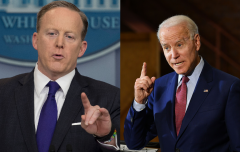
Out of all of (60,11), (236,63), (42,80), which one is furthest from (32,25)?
(236,63)

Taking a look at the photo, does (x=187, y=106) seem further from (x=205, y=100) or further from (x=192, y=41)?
(x=192, y=41)

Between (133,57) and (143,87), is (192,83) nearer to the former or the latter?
(143,87)

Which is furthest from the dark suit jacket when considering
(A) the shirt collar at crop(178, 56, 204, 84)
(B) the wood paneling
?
(B) the wood paneling

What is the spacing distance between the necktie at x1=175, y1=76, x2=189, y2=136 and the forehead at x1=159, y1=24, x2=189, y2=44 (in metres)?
0.28

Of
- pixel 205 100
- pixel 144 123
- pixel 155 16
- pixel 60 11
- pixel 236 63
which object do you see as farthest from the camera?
pixel 155 16

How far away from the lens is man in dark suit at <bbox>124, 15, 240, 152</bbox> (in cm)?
189

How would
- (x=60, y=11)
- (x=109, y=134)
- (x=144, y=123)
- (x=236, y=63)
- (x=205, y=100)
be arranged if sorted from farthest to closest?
(x=236, y=63) < (x=144, y=123) < (x=205, y=100) < (x=60, y=11) < (x=109, y=134)

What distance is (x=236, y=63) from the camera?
18.6 feet

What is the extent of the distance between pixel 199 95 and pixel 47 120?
983mm

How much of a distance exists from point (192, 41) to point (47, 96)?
1029mm

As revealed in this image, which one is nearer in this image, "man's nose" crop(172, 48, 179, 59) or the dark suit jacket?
the dark suit jacket

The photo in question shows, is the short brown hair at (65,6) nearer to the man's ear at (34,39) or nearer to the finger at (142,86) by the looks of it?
the man's ear at (34,39)

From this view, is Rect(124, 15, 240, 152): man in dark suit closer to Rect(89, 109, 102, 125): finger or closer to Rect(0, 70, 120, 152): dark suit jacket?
Rect(0, 70, 120, 152): dark suit jacket

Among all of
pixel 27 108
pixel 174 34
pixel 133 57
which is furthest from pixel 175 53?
pixel 133 57
